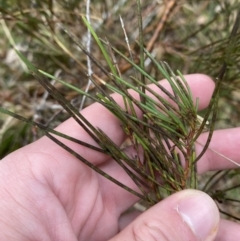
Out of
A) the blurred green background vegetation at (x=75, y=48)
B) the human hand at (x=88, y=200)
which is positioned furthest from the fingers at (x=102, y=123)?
the blurred green background vegetation at (x=75, y=48)

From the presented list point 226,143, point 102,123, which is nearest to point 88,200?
point 102,123

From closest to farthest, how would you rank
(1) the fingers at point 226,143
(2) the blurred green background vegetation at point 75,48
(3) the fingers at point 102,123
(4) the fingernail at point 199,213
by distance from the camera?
1. (4) the fingernail at point 199,213
2. (3) the fingers at point 102,123
3. (1) the fingers at point 226,143
4. (2) the blurred green background vegetation at point 75,48

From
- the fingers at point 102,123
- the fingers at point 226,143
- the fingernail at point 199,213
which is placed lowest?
the fingers at point 226,143

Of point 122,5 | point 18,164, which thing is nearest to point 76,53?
point 122,5

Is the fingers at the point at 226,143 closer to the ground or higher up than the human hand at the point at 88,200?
closer to the ground

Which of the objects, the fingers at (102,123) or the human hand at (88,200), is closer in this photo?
the human hand at (88,200)

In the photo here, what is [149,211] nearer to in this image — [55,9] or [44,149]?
[44,149]

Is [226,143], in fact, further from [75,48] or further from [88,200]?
[75,48]

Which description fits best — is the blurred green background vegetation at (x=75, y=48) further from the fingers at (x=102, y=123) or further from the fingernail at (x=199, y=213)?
the fingernail at (x=199, y=213)
